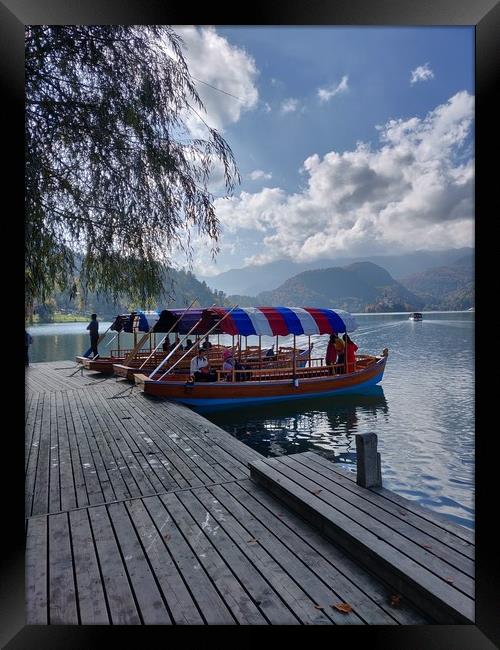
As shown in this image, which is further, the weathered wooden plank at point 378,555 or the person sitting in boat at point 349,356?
the person sitting in boat at point 349,356

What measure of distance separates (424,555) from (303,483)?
1254mm

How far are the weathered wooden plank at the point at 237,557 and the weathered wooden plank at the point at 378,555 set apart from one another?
1.92 ft

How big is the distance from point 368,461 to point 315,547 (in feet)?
3.09

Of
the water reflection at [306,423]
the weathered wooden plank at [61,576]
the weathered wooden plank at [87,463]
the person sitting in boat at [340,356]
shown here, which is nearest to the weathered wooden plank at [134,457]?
the weathered wooden plank at [87,463]

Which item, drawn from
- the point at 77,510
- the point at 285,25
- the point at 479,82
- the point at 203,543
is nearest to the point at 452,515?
the point at 203,543

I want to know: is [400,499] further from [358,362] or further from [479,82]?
[358,362]

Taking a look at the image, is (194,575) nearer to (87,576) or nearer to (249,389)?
(87,576)

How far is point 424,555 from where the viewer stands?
2.37 metres

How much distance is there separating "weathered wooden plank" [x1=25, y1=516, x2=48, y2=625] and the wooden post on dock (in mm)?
2539

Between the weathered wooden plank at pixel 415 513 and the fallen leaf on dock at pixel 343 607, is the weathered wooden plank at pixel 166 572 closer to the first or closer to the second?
the fallen leaf on dock at pixel 343 607

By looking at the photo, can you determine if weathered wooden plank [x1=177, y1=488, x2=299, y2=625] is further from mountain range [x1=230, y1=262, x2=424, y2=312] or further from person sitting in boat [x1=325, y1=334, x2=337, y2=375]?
mountain range [x1=230, y1=262, x2=424, y2=312]

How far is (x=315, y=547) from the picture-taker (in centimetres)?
274

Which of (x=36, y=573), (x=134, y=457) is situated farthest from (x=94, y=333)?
(x=36, y=573)
